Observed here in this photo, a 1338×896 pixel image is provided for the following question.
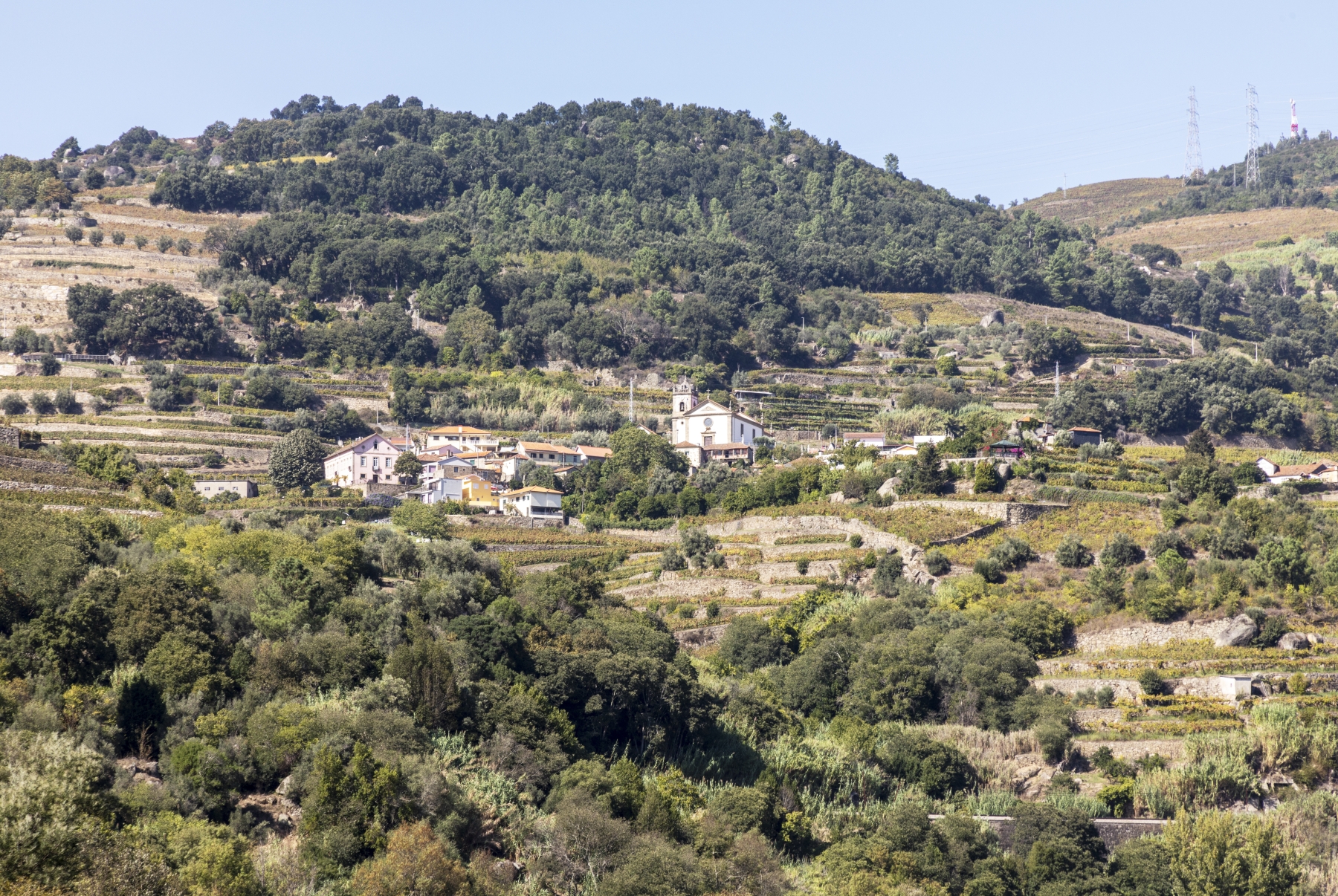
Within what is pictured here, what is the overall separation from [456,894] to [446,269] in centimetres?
7805

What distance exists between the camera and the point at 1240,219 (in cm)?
15512

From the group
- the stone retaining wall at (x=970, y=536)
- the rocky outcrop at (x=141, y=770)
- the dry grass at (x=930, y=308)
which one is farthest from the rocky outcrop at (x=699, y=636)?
the dry grass at (x=930, y=308)

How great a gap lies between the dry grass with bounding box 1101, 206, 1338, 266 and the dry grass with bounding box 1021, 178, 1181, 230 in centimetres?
1309

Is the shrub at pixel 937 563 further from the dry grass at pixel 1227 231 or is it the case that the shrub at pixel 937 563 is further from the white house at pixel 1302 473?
the dry grass at pixel 1227 231

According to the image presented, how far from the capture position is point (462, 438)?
A: 258 ft

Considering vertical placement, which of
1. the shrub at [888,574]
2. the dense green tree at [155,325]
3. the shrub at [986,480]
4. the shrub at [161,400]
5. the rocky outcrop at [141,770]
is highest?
the dense green tree at [155,325]

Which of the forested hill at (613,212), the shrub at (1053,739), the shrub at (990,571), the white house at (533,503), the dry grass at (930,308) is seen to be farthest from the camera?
the dry grass at (930,308)

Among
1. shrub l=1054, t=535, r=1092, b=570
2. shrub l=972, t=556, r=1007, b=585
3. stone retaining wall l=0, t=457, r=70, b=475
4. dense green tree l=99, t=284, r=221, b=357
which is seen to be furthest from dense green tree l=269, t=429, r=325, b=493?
shrub l=1054, t=535, r=1092, b=570

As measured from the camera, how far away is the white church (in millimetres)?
75125

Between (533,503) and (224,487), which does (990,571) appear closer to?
(533,503)

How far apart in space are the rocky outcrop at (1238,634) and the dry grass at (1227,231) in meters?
104

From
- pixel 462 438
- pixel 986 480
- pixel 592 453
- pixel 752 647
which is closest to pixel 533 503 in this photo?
pixel 592 453

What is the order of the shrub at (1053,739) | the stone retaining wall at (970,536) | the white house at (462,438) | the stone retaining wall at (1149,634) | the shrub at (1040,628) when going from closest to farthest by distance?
the shrub at (1053,739) < the shrub at (1040,628) < the stone retaining wall at (1149,634) < the stone retaining wall at (970,536) < the white house at (462,438)

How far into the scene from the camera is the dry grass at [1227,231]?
480ft
